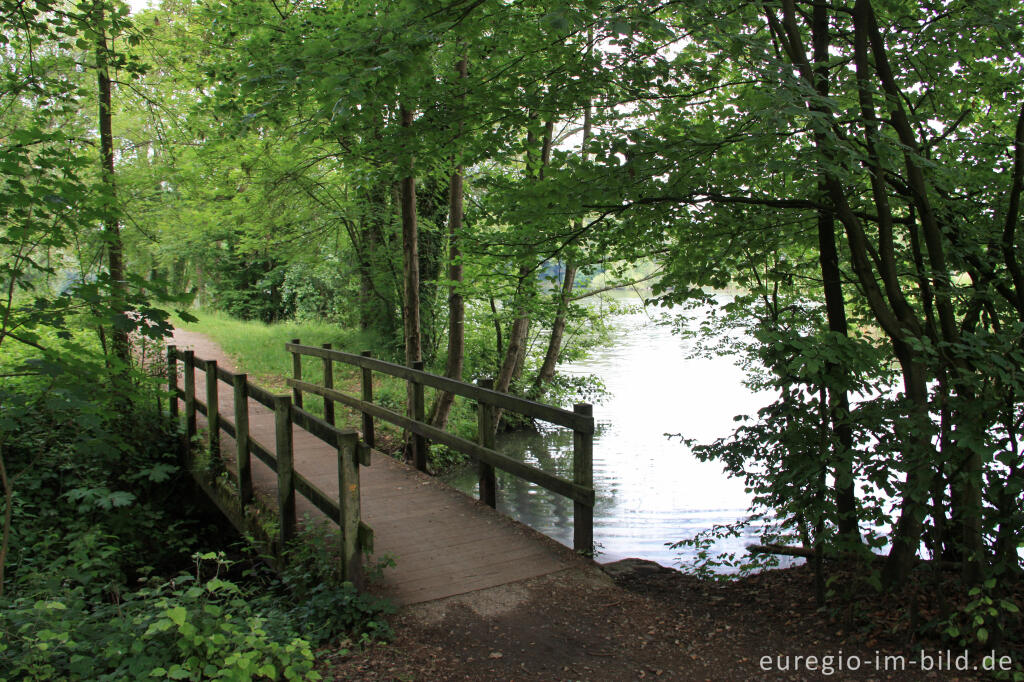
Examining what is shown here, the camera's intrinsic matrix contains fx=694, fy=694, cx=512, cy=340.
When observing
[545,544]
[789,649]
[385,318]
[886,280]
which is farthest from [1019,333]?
[385,318]

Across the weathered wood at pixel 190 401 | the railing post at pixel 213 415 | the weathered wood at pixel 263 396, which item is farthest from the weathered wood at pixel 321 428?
the weathered wood at pixel 190 401

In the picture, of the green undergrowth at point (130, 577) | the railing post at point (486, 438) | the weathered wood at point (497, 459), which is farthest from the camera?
the railing post at point (486, 438)

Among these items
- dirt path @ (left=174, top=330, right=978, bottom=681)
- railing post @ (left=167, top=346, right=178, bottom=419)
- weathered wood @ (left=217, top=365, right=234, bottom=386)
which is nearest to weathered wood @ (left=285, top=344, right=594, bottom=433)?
dirt path @ (left=174, top=330, right=978, bottom=681)

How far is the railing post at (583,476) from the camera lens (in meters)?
4.71

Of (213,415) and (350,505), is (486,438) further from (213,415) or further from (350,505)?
(213,415)

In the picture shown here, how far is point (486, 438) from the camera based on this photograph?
573cm

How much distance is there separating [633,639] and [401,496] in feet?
8.94

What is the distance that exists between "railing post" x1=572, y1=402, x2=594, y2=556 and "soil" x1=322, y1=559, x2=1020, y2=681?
24cm

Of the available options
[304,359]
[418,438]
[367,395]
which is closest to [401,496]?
[418,438]

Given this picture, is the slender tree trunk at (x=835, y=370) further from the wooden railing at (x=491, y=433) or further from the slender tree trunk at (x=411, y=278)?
the slender tree trunk at (x=411, y=278)

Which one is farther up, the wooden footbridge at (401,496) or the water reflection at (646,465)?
the wooden footbridge at (401,496)

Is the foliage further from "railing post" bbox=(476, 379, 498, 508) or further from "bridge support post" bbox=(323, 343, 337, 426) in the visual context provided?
"bridge support post" bbox=(323, 343, 337, 426)

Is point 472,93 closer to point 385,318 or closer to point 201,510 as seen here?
point 201,510

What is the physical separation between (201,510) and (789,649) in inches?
246
